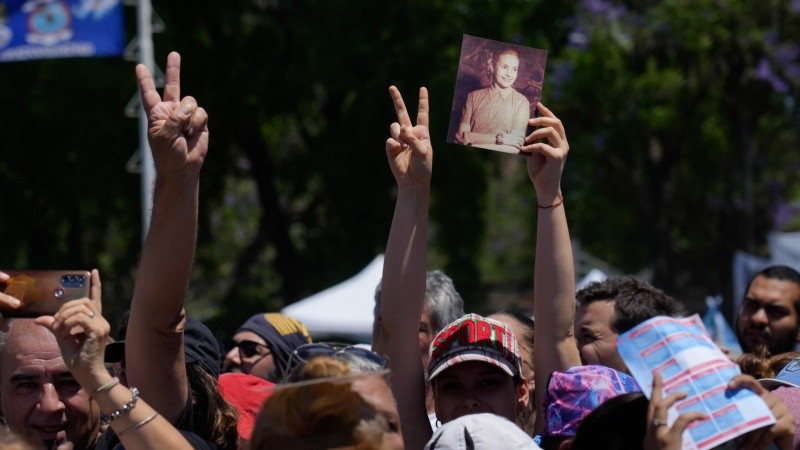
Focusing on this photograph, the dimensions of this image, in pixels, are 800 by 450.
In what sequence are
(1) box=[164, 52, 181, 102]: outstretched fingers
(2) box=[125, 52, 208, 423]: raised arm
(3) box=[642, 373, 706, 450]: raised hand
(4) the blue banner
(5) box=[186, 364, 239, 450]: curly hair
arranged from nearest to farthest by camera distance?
(3) box=[642, 373, 706, 450]: raised hand < (2) box=[125, 52, 208, 423]: raised arm < (1) box=[164, 52, 181, 102]: outstretched fingers < (5) box=[186, 364, 239, 450]: curly hair < (4) the blue banner

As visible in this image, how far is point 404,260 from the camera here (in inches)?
149

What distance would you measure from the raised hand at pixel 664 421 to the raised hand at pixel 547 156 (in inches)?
49.3

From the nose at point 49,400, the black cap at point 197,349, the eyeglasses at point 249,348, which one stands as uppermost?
the black cap at point 197,349

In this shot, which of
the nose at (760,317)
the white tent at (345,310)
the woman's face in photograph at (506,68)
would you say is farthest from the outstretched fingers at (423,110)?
the white tent at (345,310)

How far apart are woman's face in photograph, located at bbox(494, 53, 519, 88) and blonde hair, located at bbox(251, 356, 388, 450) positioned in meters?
1.45

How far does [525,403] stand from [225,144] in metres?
15.1

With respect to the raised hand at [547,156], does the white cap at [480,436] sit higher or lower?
lower

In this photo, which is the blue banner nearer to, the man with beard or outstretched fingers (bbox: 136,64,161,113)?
the man with beard

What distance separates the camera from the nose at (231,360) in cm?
601

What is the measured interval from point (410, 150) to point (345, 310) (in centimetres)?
764

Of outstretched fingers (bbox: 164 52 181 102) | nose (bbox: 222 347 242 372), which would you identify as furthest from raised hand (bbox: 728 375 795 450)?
nose (bbox: 222 347 242 372)

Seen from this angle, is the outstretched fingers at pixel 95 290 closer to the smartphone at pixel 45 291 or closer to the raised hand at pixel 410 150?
the smartphone at pixel 45 291

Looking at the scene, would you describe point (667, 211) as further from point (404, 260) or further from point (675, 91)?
point (404, 260)

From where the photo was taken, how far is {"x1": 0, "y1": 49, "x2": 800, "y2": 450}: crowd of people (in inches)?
110
